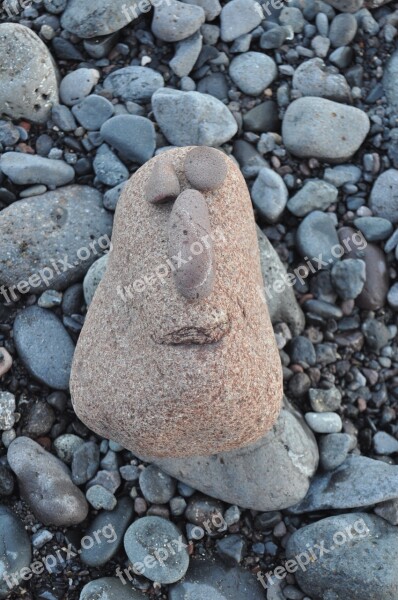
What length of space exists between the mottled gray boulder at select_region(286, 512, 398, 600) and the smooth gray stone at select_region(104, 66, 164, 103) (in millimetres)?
2719

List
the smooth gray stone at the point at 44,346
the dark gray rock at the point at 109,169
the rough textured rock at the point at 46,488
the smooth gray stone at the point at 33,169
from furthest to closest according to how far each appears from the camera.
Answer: the dark gray rock at the point at 109,169 < the smooth gray stone at the point at 33,169 < the smooth gray stone at the point at 44,346 < the rough textured rock at the point at 46,488

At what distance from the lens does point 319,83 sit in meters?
4.06

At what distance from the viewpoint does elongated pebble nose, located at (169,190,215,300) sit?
271cm

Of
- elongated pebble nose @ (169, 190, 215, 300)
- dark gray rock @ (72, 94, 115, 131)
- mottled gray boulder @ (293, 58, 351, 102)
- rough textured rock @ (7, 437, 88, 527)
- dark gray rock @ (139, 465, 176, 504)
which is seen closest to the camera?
elongated pebble nose @ (169, 190, 215, 300)

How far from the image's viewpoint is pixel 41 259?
3.64 m

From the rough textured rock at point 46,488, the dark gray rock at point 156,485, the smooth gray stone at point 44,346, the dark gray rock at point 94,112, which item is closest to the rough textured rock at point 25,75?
the dark gray rock at point 94,112

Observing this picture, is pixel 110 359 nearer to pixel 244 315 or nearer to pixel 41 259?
pixel 244 315

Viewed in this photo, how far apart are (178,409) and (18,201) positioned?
168 cm

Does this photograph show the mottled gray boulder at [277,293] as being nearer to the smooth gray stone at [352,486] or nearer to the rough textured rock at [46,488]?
the smooth gray stone at [352,486]

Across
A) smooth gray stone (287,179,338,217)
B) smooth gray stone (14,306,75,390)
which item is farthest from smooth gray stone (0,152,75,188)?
smooth gray stone (287,179,338,217)

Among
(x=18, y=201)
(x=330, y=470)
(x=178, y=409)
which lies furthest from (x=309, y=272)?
(x=18, y=201)

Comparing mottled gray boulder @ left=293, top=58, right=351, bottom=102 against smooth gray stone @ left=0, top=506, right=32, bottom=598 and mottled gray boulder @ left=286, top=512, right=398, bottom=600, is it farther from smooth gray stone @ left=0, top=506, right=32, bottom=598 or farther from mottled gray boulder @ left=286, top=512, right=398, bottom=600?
smooth gray stone @ left=0, top=506, right=32, bottom=598

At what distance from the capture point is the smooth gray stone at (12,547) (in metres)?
3.16

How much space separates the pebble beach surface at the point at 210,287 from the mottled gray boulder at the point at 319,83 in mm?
11
